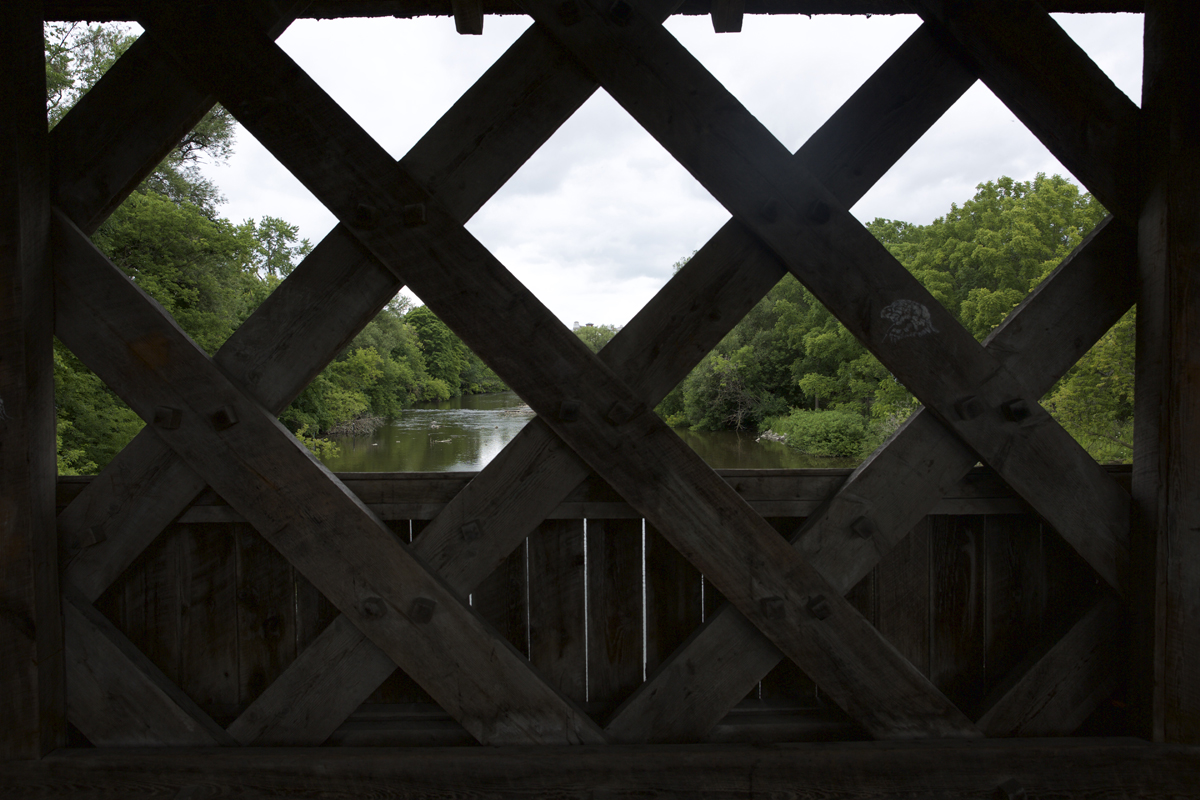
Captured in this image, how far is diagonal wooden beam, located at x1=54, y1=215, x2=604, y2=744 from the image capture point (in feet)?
5.68

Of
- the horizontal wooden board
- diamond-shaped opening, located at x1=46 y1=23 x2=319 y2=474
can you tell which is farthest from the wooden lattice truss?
diamond-shaped opening, located at x1=46 y1=23 x2=319 y2=474

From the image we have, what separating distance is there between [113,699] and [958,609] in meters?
2.88

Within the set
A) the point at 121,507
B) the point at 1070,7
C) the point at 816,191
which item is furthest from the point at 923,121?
the point at 121,507

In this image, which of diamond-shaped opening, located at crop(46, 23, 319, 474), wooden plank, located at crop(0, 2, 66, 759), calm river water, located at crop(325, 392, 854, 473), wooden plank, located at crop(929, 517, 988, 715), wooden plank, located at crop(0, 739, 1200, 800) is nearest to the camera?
wooden plank, located at crop(0, 2, 66, 759)

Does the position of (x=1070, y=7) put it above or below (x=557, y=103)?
below

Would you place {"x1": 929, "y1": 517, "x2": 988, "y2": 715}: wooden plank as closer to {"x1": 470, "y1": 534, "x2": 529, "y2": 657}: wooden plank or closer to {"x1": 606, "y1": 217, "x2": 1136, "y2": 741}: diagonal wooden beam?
{"x1": 606, "y1": 217, "x2": 1136, "y2": 741}: diagonal wooden beam

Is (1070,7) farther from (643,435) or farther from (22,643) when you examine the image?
(22,643)

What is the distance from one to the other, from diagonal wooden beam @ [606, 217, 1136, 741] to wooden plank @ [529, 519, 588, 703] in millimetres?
225

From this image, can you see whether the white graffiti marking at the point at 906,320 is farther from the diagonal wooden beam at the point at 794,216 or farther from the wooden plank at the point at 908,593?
the wooden plank at the point at 908,593

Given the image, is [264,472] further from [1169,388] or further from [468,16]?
[1169,388]

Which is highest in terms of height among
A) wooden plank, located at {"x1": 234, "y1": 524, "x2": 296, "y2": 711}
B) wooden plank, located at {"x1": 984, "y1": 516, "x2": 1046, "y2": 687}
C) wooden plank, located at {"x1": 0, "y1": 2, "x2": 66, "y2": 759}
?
wooden plank, located at {"x1": 0, "y1": 2, "x2": 66, "y2": 759}

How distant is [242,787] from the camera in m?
1.79

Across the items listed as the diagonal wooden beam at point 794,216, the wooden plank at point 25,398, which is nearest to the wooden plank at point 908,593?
the diagonal wooden beam at point 794,216

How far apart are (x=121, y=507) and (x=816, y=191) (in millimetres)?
2387
